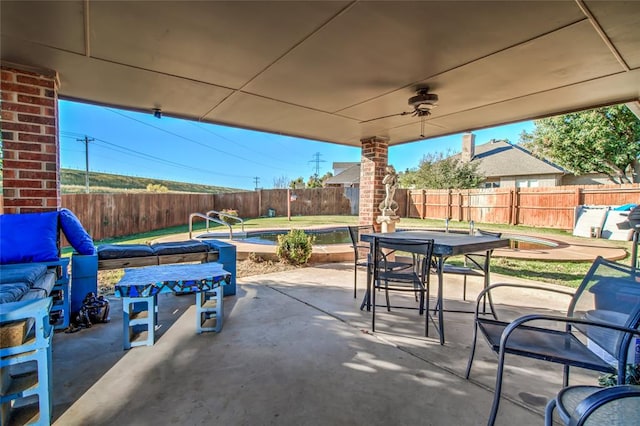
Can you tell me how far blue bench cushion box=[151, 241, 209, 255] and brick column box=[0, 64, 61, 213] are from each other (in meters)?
0.99

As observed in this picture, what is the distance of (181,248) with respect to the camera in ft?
11.4

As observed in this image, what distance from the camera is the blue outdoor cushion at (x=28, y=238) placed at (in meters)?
2.37

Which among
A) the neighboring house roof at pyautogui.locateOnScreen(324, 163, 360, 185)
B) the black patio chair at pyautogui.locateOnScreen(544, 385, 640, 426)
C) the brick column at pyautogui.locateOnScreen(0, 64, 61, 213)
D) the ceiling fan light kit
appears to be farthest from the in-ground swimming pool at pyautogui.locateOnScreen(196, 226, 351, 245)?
the neighboring house roof at pyautogui.locateOnScreen(324, 163, 360, 185)

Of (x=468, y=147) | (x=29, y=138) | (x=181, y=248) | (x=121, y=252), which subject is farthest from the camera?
(x=468, y=147)

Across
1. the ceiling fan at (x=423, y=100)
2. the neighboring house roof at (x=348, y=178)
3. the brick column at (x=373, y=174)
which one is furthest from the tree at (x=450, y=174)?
the ceiling fan at (x=423, y=100)

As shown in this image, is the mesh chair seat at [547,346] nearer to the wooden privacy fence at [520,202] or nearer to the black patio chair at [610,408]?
the black patio chair at [610,408]

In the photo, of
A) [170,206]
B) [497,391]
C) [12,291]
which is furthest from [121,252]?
[170,206]

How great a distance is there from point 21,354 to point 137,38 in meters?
2.03

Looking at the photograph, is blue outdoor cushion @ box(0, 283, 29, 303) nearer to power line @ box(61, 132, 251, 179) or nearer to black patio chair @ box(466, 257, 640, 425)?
black patio chair @ box(466, 257, 640, 425)

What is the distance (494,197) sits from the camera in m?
13.7

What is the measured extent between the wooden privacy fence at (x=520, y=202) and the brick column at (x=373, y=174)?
32.4 ft

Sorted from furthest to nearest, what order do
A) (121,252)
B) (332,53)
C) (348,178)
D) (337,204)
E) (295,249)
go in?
(348,178) < (337,204) < (295,249) < (121,252) < (332,53)

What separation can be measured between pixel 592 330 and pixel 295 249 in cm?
406

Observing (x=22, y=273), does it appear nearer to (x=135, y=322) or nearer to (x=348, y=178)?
(x=135, y=322)
